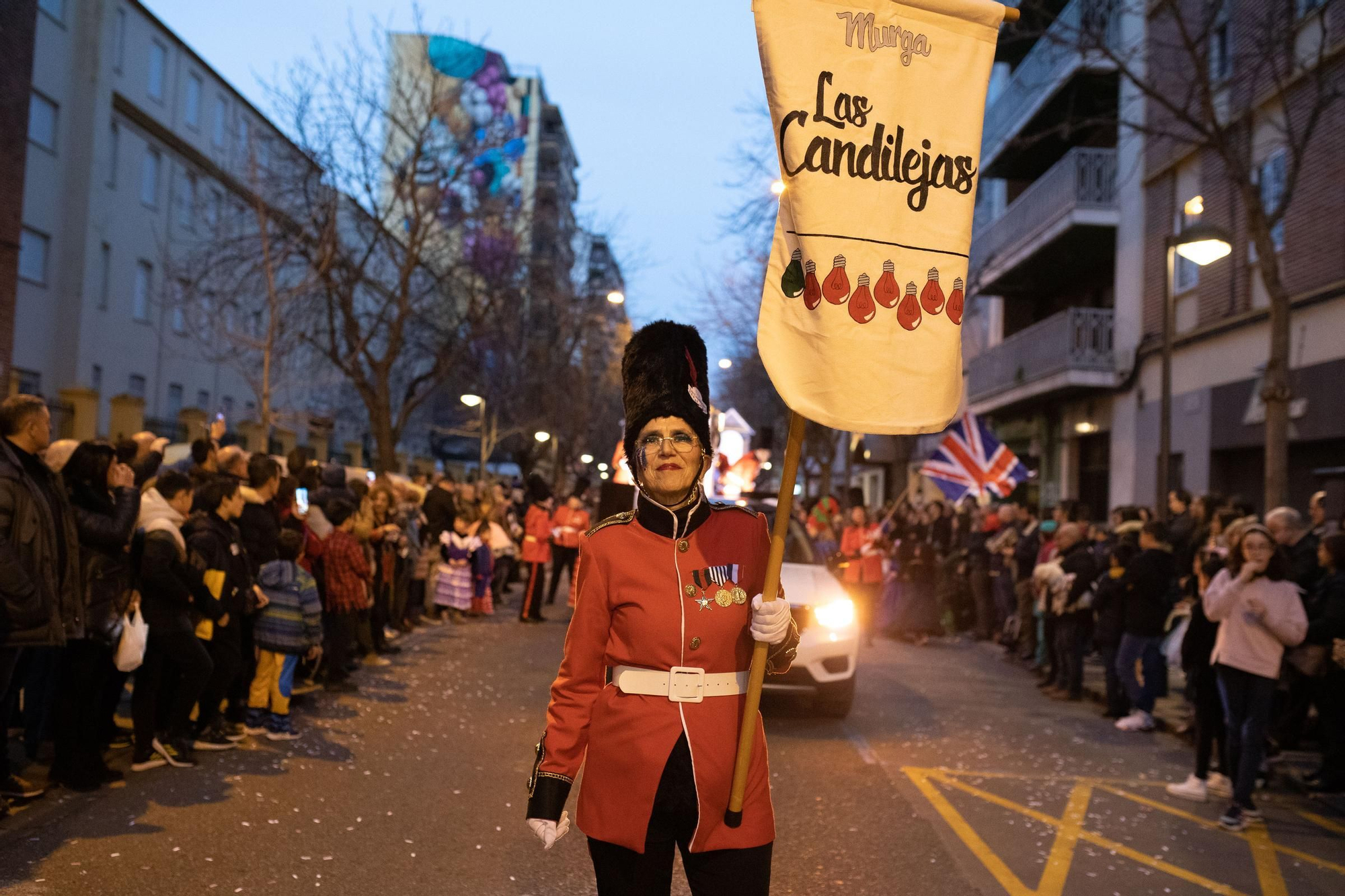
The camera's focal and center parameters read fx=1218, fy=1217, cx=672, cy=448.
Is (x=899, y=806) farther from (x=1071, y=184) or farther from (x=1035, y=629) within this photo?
(x=1071, y=184)

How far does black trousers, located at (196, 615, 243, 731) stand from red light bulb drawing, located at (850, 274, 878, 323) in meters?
5.65

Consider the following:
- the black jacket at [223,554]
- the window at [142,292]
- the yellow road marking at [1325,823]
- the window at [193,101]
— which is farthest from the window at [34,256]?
the yellow road marking at [1325,823]

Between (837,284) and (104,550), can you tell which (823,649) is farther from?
(837,284)

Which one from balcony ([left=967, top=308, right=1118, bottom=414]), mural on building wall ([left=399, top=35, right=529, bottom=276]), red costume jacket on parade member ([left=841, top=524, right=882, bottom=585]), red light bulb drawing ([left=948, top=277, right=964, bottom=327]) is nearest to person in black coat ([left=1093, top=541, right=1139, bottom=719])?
red costume jacket on parade member ([left=841, top=524, right=882, bottom=585])

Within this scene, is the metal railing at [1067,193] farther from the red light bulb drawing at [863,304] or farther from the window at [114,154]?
the window at [114,154]

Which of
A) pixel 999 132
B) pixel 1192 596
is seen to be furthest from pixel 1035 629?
pixel 999 132

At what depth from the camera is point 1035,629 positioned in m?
14.9

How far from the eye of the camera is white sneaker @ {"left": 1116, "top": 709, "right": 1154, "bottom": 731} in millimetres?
10570

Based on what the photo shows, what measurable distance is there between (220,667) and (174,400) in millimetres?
31840

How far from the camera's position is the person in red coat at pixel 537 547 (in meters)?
17.9

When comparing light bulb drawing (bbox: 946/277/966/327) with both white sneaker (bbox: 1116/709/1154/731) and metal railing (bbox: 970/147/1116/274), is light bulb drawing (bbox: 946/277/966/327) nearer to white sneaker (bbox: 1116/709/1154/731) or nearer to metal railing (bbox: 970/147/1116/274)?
white sneaker (bbox: 1116/709/1154/731)

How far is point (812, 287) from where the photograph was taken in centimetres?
334

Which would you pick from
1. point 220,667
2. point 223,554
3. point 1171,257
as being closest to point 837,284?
point 223,554

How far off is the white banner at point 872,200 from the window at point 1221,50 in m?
A: 17.8
